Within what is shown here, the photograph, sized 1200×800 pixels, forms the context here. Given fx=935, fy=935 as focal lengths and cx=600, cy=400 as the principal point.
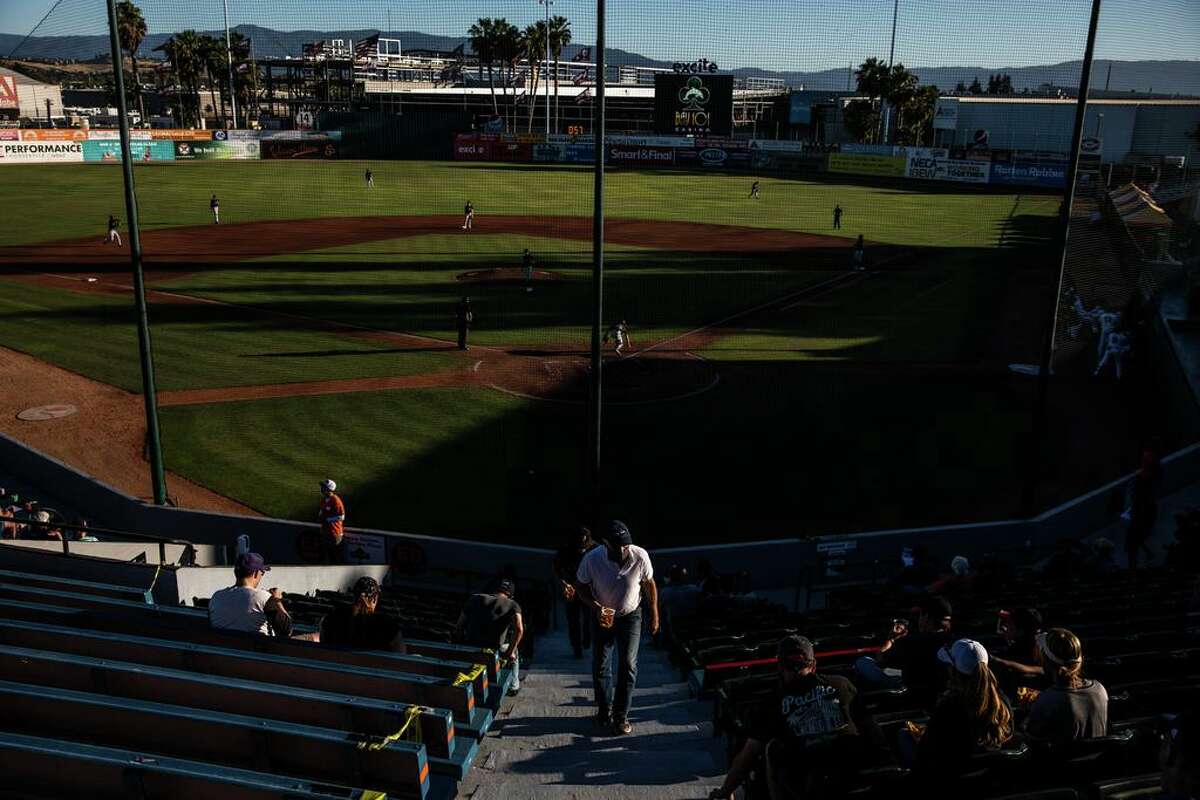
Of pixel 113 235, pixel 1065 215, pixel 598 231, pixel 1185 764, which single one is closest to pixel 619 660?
pixel 1185 764

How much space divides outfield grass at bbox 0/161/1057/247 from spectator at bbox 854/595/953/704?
143 feet

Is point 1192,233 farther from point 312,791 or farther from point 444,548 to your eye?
point 312,791

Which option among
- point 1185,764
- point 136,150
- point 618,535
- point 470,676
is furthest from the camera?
point 136,150

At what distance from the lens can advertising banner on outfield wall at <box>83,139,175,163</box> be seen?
77.2 meters

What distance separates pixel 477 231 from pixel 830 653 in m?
41.8

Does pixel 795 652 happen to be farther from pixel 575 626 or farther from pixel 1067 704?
pixel 575 626

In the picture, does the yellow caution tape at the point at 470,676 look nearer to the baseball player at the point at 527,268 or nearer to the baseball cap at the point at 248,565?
the baseball cap at the point at 248,565

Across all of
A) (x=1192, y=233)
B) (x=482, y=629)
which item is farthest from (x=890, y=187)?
(x=482, y=629)

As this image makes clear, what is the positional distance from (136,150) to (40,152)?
6.92m

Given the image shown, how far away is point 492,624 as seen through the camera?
7.12 metres

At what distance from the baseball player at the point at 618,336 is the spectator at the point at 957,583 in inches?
602

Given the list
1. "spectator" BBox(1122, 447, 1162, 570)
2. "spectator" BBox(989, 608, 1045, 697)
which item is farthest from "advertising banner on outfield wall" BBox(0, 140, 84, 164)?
"spectator" BBox(989, 608, 1045, 697)

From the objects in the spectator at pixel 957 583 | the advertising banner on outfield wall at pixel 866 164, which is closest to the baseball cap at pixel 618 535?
the spectator at pixel 957 583

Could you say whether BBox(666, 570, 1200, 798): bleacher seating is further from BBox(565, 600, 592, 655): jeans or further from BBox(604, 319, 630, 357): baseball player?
BBox(604, 319, 630, 357): baseball player
